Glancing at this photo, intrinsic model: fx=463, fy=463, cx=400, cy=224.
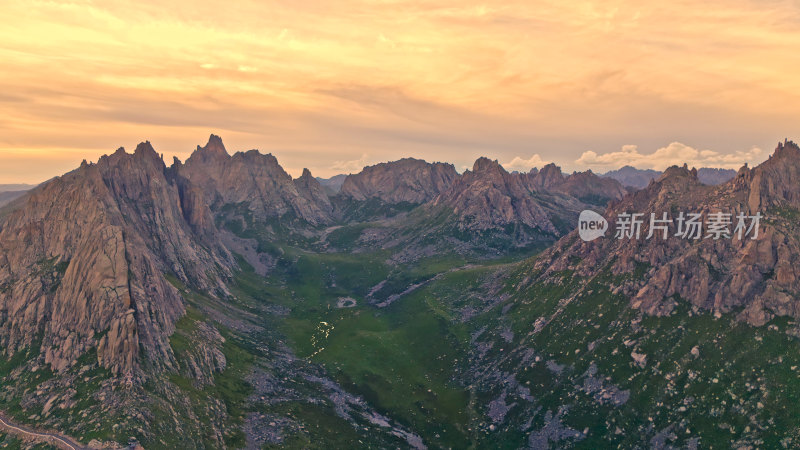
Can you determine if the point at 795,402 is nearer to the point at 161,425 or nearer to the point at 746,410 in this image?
the point at 746,410

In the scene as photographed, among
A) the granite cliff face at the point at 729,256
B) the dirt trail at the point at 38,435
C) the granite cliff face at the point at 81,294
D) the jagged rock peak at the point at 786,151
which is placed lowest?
the dirt trail at the point at 38,435

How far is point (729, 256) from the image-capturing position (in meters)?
137

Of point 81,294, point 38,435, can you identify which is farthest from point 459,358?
point 38,435

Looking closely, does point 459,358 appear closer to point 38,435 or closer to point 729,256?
point 729,256

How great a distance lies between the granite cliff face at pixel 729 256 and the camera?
123250mm

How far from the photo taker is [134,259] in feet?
474

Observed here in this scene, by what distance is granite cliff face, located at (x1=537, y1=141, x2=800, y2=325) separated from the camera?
123250 mm

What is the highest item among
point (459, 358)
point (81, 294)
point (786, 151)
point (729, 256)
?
point (786, 151)

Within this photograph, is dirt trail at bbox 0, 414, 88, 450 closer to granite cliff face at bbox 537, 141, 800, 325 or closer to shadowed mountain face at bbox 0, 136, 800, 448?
shadowed mountain face at bbox 0, 136, 800, 448

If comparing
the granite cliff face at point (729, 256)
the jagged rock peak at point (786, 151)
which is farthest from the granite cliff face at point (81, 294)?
the jagged rock peak at point (786, 151)

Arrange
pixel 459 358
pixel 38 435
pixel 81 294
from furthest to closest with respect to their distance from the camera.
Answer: pixel 459 358
pixel 81 294
pixel 38 435

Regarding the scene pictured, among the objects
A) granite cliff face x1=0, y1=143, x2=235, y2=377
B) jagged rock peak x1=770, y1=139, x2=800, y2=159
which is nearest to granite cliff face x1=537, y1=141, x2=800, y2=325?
jagged rock peak x1=770, y1=139, x2=800, y2=159

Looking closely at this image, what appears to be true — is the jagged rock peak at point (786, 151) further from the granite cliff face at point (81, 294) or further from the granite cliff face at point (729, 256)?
the granite cliff face at point (81, 294)

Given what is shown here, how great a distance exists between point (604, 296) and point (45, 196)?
216m
